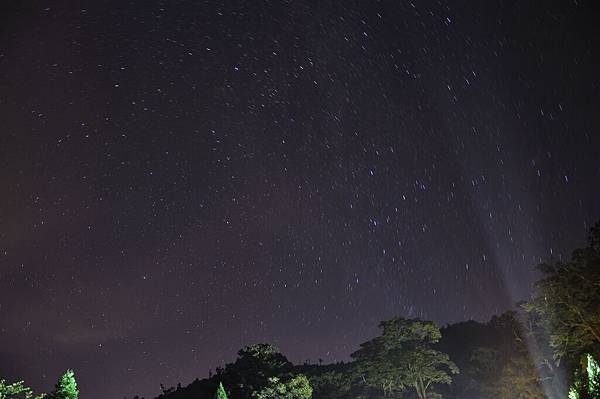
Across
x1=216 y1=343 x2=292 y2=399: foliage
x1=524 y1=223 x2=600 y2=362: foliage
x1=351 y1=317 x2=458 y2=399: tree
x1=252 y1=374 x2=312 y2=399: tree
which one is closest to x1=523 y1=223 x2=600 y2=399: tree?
x1=524 y1=223 x2=600 y2=362: foliage

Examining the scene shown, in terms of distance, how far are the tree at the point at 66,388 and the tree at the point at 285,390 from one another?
17925mm

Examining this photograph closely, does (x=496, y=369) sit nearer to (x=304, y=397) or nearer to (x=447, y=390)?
(x=447, y=390)

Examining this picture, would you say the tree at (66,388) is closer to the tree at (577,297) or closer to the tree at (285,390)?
the tree at (285,390)

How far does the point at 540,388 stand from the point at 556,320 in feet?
46.5

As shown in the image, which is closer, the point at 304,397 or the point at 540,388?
the point at 304,397

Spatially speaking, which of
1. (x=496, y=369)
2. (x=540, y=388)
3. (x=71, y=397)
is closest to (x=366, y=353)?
(x=540, y=388)

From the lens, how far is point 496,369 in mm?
47469

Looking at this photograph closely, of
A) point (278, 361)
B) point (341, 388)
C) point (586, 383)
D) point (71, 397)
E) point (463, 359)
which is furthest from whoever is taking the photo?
point (463, 359)

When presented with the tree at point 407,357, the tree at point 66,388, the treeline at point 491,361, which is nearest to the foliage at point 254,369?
the treeline at point 491,361

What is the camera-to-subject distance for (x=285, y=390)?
1246 inches

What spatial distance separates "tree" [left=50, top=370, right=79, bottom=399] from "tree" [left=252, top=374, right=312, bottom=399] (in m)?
17.9

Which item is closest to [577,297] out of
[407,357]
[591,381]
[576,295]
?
[576,295]

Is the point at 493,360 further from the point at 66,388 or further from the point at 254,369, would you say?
the point at 66,388

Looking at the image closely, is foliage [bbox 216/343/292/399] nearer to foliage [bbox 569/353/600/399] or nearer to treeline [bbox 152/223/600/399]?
treeline [bbox 152/223/600/399]
